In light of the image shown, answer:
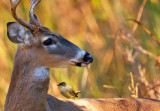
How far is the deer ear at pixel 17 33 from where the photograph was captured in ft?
13.4

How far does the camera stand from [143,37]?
22.5 feet

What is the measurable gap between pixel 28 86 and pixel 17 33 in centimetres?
46

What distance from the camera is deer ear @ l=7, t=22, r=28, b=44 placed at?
4078mm

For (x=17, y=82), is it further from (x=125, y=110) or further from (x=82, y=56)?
(x=125, y=110)

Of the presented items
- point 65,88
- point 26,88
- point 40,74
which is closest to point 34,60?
point 40,74

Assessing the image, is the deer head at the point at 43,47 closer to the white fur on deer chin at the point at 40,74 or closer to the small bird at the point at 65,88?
the white fur on deer chin at the point at 40,74

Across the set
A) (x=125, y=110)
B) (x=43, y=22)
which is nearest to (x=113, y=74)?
(x=43, y=22)

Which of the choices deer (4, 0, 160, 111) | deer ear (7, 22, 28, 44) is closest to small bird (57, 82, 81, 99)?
deer (4, 0, 160, 111)

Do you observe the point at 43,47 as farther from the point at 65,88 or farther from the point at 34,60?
the point at 65,88

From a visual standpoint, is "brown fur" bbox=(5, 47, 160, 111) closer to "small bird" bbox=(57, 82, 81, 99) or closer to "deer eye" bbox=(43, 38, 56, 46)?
"deer eye" bbox=(43, 38, 56, 46)

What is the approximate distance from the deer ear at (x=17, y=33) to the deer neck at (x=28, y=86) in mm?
118

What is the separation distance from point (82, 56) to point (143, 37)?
297cm

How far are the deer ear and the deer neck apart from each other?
0.12m

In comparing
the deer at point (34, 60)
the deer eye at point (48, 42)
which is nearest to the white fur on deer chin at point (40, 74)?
the deer at point (34, 60)
